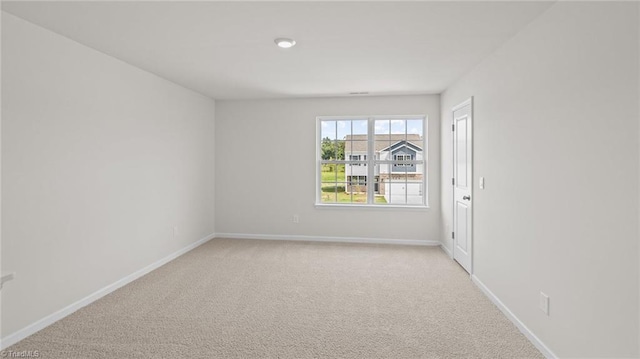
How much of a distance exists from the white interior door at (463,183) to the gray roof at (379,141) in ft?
3.10

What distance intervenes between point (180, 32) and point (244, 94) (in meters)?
2.39

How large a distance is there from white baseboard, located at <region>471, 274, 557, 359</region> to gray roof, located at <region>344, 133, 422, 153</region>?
8.12 ft

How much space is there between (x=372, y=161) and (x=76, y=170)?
152 inches

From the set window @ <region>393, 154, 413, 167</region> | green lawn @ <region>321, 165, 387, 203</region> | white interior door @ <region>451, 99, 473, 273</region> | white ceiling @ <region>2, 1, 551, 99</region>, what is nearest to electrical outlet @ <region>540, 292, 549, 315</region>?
white interior door @ <region>451, 99, 473, 273</region>

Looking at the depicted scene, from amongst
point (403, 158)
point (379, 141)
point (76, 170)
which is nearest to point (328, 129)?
point (379, 141)

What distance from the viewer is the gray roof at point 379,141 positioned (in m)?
5.26

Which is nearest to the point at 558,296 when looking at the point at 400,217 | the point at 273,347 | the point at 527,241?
the point at 527,241

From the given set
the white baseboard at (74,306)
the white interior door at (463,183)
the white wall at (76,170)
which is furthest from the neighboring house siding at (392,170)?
the white baseboard at (74,306)

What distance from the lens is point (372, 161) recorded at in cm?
537

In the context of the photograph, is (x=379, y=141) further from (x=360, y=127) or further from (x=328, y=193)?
(x=328, y=193)

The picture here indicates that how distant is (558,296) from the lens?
210 centimetres

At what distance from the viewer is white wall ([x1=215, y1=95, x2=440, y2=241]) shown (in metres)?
5.17

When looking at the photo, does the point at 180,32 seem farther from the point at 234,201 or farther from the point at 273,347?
the point at 234,201

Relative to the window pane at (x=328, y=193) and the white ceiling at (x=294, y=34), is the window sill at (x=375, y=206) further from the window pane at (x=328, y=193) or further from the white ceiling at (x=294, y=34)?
the white ceiling at (x=294, y=34)
